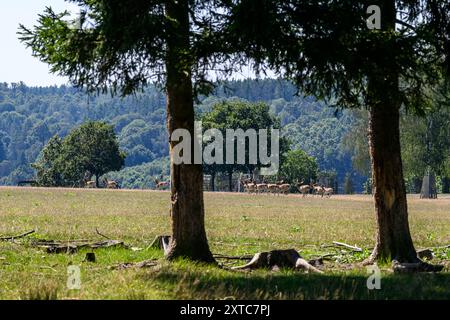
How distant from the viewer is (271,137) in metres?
98.4

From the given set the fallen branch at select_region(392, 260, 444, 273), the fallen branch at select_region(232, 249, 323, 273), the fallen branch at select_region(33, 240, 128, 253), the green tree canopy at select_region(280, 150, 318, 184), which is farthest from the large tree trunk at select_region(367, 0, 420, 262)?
the green tree canopy at select_region(280, 150, 318, 184)

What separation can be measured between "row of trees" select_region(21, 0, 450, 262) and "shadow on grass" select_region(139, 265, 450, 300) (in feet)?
6.07

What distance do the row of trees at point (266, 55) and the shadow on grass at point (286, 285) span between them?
1.85 meters

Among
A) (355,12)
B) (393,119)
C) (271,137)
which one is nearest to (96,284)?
(355,12)

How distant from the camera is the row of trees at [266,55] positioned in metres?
11.7

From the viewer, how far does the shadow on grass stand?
31.9 ft

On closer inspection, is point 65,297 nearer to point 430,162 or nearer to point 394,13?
point 394,13

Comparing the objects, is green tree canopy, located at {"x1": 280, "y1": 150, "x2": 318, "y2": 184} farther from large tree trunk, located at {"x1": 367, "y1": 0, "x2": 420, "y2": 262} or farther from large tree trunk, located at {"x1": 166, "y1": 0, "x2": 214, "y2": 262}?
large tree trunk, located at {"x1": 166, "y1": 0, "x2": 214, "y2": 262}

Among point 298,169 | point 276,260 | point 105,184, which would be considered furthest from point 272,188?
point 276,260

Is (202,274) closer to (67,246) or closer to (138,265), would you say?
(138,265)

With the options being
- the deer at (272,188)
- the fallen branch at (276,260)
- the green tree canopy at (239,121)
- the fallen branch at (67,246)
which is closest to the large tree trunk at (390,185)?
the fallen branch at (276,260)

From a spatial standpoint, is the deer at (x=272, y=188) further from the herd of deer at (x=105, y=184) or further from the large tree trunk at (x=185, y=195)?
the large tree trunk at (x=185, y=195)

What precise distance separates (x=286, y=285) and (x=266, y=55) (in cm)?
382
